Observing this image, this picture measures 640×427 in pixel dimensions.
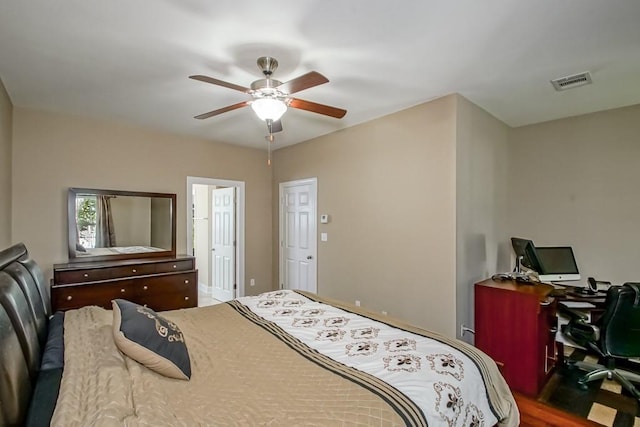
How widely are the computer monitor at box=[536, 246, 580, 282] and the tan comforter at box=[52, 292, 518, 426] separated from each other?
2146 millimetres

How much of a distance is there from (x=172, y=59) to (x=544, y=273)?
404 centimetres

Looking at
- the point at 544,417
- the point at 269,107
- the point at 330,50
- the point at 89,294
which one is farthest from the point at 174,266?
the point at 544,417

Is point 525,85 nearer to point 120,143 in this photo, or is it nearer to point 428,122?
point 428,122

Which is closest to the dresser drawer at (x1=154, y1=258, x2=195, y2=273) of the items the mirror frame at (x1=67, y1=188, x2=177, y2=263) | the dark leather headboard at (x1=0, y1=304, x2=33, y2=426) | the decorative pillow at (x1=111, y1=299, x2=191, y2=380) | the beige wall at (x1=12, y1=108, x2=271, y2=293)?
the mirror frame at (x1=67, y1=188, x2=177, y2=263)

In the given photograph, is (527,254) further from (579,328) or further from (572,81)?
(572,81)

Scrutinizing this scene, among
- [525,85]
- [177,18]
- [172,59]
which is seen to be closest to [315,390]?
[177,18]

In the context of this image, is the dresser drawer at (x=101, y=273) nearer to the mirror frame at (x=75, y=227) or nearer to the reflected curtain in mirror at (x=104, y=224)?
the mirror frame at (x=75, y=227)

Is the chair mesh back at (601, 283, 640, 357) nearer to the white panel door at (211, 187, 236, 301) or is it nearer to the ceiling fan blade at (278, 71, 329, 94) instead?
the ceiling fan blade at (278, 71, 329, 94)

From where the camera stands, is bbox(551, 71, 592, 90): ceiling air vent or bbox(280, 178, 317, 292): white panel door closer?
bbox(551, 71, 592, 90): ceiling air vent

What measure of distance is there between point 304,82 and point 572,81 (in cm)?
246

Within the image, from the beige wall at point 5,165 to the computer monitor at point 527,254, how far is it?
16.7 ft

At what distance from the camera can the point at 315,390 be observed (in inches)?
51.8

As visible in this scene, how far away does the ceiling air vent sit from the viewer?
2703 millimetres

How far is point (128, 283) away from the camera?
3.65 m
